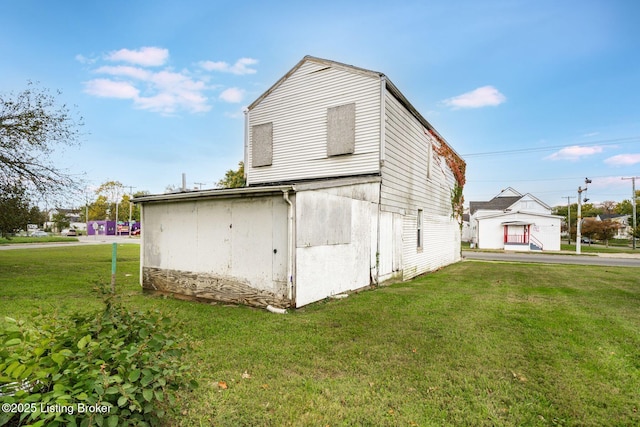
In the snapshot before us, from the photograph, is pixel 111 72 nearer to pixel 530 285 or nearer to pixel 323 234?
pixel 323 234

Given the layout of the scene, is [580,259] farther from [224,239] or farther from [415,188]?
[224,239]

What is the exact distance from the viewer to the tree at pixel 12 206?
1170cm

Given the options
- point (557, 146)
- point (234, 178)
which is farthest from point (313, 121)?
point (557, 146)

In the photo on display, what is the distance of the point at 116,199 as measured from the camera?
61219mm

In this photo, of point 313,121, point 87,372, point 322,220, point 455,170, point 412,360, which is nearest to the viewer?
point 87,372

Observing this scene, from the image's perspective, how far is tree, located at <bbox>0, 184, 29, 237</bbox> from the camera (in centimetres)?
1170

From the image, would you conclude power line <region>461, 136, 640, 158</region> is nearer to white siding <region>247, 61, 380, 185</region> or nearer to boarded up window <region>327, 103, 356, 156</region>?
white siding <region>247, 61, 380, 185</region>

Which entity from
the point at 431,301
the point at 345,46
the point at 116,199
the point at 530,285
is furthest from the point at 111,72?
the point at 116,199

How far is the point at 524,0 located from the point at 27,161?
19.4 meters

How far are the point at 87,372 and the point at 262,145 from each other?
1123 centimetres

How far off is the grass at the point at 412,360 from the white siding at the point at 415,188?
4033mm

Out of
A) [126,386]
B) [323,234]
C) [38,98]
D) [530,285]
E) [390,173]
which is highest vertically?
[38,98]

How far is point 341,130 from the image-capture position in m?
10.5

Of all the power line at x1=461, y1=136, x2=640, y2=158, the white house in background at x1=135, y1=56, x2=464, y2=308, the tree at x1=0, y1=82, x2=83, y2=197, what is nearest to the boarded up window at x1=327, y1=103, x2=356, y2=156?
the white house in background at x1=135, y1=56, x2=464, y2=308
